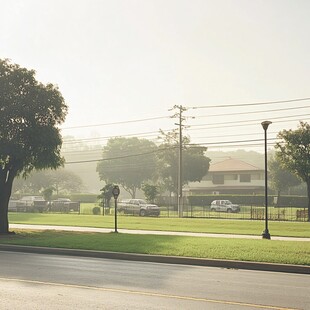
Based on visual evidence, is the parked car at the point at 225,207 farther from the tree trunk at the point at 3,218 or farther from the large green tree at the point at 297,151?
the tree trunk at the point at 3,218

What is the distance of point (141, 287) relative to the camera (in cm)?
1016

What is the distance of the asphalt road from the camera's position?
27.7 feet

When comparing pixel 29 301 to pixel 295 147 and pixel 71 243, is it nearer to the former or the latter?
pixel 71 243

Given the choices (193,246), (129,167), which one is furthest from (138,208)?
(129,167)

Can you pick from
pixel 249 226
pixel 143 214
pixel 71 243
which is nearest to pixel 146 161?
pixel 143 214

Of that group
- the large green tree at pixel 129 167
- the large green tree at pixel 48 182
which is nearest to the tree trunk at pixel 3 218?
the large green tree at pixel 48 182

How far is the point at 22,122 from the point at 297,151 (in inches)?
886

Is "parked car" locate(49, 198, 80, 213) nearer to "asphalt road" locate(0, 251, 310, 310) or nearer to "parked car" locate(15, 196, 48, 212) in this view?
"parked car" locate(15, 196, 48, 212)

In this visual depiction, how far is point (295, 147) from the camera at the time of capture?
125ft

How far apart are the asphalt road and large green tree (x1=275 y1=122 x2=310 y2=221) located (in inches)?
1020

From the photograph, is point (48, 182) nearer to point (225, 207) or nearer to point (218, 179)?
point (218, 179)

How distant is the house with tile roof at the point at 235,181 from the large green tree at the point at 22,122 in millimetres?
59751

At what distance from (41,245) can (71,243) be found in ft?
3.79

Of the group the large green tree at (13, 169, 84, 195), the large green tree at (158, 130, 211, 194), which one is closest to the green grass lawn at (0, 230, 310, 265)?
the large green tree at (158, 130, 211, 194)
